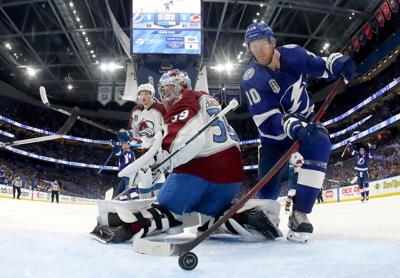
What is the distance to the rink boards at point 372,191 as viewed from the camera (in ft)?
32.6

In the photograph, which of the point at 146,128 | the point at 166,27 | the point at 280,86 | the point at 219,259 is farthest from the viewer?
the point at 166,27

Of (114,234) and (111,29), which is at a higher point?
(111,29)

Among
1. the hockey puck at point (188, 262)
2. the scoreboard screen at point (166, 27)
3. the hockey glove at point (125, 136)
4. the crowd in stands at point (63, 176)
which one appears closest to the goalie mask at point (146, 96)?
the hockey glove at point (125, 136)

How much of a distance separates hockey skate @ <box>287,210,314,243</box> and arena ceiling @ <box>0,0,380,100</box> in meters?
11.9

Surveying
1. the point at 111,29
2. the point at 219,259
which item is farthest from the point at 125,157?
the point at 111,29

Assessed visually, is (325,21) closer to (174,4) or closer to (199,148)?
(174,4)

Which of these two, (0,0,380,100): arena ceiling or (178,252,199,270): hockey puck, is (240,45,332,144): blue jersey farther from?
(0,0,380,100): arena ceiling

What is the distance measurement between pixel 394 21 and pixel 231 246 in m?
15.7

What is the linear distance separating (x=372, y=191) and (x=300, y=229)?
32.3 ft

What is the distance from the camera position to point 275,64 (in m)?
2.53

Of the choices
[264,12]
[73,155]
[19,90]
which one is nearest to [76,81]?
[19,90]

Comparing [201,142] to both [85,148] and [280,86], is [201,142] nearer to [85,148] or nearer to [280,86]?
[280,86]

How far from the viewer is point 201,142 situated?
2.21m

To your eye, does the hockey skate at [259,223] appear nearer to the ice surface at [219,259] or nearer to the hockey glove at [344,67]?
the ice surface at [219,259]
